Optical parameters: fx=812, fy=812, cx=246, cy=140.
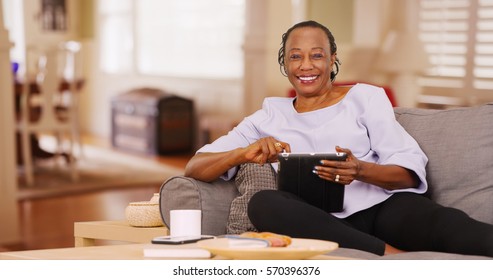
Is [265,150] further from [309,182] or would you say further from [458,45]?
[458,45]

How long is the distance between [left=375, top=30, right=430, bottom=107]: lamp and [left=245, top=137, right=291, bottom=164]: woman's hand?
3.71m

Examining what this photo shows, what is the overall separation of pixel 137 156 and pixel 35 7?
2788 millimetres

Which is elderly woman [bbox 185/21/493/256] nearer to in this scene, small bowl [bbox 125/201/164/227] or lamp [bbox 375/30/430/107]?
small bowl [bbox 125/201/164/227]

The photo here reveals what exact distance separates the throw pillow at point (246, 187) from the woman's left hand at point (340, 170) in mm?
310

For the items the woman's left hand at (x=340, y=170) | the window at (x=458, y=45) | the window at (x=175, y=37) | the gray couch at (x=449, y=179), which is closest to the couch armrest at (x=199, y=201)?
the gray couch at (x=449, y=179)

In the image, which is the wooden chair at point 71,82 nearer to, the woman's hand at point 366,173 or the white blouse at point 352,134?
the white blouse at point 352,134

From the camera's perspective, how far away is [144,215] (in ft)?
8.03

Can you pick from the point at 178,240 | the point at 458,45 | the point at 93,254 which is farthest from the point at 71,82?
the point at 178,240

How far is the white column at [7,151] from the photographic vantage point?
430 cm

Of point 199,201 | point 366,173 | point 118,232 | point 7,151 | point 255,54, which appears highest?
point 255,54

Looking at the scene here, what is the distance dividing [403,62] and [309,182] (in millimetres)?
3873

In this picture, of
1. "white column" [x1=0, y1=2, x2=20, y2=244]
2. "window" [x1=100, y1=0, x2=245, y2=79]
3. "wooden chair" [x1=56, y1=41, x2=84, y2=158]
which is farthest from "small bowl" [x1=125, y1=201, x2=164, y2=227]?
"window" [x1=100, y1=0, x2=245, y2=79]

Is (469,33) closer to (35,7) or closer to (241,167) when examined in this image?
(241,167)

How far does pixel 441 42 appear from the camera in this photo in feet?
19.5
